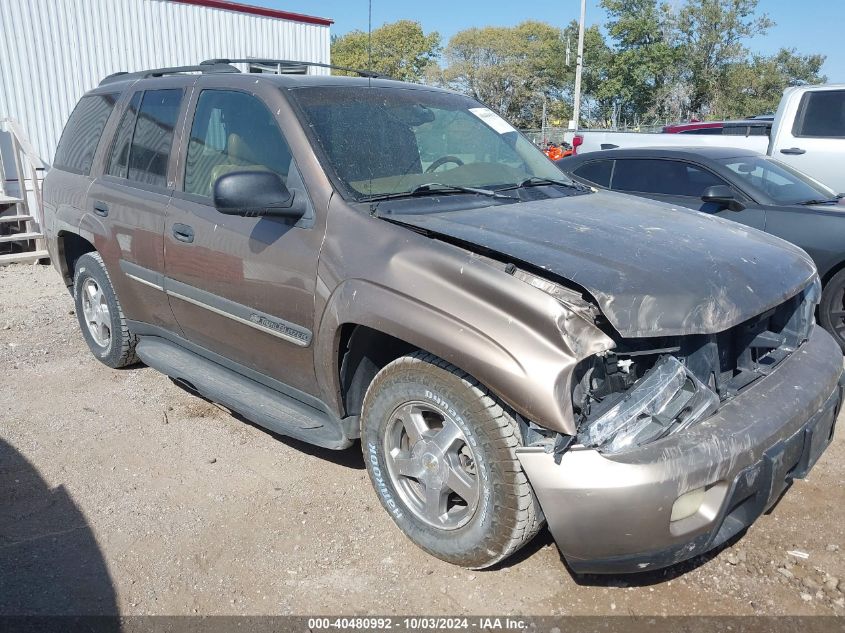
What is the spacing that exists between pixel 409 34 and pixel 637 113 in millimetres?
21076

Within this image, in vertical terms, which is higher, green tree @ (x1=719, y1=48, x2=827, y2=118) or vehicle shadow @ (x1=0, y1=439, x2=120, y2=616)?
green tree @ (x1=719, y1=48, x2=827, y2=118)

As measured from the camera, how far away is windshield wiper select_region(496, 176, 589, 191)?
3.59m

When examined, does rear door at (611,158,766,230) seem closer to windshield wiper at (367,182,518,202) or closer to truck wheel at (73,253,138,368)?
windshield wiper at (367,182,518,202)

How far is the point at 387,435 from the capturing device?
9.73 ft

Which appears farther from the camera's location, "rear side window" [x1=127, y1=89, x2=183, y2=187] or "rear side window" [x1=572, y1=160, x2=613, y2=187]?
"rear side window" [x1=572, y1=160, x2=613, y2=187]

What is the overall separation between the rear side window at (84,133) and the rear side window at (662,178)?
4.33 meters

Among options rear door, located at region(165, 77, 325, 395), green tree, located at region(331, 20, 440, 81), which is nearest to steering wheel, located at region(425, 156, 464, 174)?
rear door, located at region(165, 77, 325, 395)

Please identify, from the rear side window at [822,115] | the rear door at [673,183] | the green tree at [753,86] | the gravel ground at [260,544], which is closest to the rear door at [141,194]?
the gravel ground at [260,544]

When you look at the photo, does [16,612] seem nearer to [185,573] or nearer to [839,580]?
[185,573]

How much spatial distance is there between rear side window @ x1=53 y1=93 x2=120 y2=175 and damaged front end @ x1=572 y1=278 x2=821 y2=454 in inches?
145

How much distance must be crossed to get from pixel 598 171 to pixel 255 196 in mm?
4626

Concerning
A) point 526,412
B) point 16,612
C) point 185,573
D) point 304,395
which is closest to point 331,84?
point 304,395

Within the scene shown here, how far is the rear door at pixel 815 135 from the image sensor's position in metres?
8.02

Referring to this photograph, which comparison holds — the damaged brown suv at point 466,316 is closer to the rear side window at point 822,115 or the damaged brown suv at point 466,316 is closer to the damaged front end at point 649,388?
the damaged front end at point 649,388
